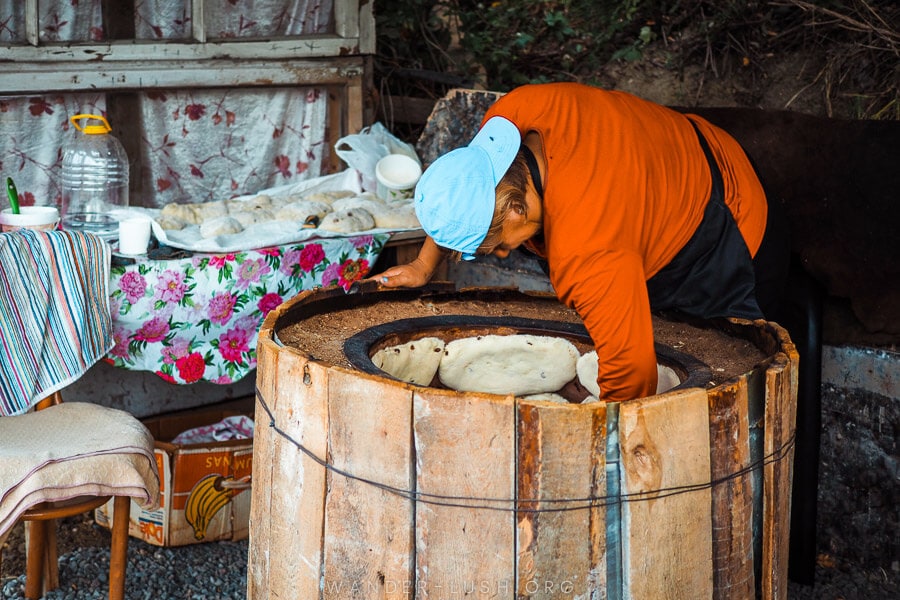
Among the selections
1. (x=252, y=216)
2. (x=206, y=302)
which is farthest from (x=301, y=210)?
(x=206, y=302)

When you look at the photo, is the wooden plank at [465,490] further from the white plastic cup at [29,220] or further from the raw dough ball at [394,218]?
the raw dough ball at [394,218]

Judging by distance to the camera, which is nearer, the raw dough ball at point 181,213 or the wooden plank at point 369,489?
the wooden plank at point 369,489

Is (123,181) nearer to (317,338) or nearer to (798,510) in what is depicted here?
(317,338)

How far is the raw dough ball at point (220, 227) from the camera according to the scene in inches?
134

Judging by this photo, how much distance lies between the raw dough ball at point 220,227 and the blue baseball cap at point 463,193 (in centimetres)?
165

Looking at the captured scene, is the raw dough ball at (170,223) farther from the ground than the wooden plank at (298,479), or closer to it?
farther from the ground

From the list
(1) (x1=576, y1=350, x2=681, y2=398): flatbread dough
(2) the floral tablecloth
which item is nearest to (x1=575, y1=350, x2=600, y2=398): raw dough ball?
(1) (x1=576, y1=350, x2=681, y2=398): flatbread dough

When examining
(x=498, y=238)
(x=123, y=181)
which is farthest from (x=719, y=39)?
(x=498, y=238)

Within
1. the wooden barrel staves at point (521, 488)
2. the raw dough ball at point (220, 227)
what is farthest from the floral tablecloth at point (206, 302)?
the wooden barrel staves at point (521, 488)

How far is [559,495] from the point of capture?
1.59 metres

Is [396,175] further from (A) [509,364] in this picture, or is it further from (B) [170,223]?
(A) [509,364]

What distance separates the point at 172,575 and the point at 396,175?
1810mm

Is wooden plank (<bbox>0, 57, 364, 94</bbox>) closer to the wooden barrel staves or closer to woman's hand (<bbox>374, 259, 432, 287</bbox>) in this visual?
woman's hand (<bbox>374, 259, 432, 287</bbox>)

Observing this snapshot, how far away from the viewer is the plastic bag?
405 centimetres
